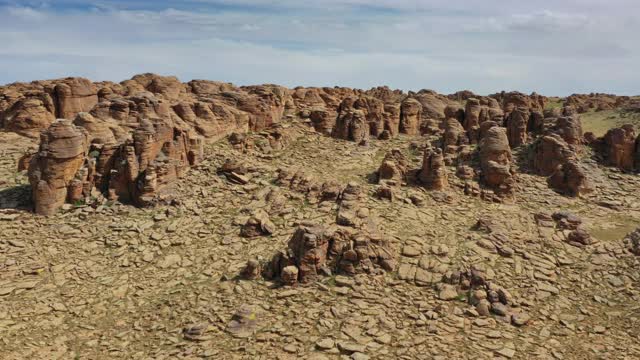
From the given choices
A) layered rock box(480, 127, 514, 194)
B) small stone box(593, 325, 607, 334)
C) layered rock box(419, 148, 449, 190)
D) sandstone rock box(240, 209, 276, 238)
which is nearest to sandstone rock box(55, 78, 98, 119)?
sandstone rock box(240, 209, 276, 238)

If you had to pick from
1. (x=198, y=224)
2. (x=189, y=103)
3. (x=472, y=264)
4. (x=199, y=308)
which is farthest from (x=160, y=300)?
(x=189, y=103)

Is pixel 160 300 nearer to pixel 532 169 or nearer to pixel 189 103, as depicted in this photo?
pixel 189 103

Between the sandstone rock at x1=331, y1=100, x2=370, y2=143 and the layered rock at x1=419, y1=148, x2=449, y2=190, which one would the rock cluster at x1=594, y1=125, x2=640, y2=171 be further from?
the sandstone rock at x1=331, y1=100, x2=370, y2=143

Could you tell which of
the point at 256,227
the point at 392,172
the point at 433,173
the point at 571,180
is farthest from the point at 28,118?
the point at 571,180

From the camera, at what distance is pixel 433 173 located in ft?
85.7

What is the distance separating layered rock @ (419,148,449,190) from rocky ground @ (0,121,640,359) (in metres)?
0.62

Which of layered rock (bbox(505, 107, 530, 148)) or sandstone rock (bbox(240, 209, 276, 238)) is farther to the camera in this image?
layered rock (bbox(505, 107, 530, 148))

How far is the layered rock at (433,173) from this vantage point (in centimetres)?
2600

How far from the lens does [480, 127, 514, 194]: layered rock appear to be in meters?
26.8

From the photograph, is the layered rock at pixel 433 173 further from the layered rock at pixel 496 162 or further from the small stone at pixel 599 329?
the small stone at pixel 599 329

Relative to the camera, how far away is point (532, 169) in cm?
3098

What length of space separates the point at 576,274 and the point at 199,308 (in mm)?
16593

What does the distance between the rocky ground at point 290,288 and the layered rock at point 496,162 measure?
1601 mm

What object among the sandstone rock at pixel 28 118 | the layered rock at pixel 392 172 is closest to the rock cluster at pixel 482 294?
the layered rock at pixel 392 172
